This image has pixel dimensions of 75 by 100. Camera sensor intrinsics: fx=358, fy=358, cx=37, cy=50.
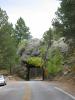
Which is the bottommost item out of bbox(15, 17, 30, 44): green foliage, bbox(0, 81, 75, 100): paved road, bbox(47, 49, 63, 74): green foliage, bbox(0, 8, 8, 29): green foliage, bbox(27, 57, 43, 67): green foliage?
bbox(0, 81, 75, 100): paved road

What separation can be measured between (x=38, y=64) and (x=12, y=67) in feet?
23.8

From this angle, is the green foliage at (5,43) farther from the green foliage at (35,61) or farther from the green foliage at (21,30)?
the green foliage at (21,30)

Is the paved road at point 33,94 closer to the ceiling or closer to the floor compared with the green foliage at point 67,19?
closer to the floor

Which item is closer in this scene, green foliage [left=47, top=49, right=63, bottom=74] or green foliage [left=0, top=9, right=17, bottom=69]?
green foliage [left=0, top=9, right=17, bottom=69]

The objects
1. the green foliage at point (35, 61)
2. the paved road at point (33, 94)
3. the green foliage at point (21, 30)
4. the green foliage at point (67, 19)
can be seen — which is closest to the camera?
the paved road at point (33, 94)

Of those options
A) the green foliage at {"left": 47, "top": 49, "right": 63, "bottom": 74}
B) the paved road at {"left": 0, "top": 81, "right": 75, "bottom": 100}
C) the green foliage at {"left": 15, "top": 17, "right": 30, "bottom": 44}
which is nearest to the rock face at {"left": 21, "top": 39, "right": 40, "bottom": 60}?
the green foliage at {"left": 47, "top": 49, "right": 63, "bottom": 74}

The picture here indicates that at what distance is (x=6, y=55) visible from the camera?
77000 millimetres

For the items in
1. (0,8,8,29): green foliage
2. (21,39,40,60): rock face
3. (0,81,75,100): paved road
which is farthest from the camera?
(21,39,40,60): rock face

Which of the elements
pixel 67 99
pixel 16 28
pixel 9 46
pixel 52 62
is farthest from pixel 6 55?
pixel 16 28

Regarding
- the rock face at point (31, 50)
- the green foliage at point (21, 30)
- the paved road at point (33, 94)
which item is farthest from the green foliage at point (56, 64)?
the green foliage at point (21, 30)

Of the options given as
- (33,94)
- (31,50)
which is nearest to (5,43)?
(31,50)

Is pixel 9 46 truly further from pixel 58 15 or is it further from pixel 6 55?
pixel 58 15

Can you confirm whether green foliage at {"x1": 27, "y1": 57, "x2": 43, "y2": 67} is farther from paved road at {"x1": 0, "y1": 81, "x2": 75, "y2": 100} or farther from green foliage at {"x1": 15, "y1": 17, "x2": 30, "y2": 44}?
paved road at {"x1": 0, "y1": 81, "x2": 75, "y2": 100}

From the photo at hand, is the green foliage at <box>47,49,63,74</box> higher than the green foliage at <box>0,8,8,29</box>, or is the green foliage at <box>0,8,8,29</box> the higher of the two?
the green foliage at <box>0,8,8,29</box>
